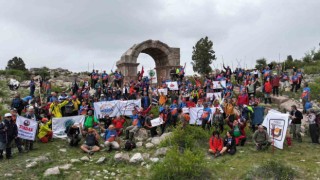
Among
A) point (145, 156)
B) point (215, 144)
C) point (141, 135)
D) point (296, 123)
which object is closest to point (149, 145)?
point (145, 156)

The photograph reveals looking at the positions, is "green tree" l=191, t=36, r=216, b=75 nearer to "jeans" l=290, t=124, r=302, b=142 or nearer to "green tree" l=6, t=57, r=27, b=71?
"green tree" l=6, t=57, r=27, b=71

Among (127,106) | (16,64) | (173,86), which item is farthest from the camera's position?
(16,64)

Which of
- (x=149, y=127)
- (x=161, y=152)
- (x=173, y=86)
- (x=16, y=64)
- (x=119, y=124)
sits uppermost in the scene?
(x=16, y=64)

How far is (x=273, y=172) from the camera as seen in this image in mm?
8859

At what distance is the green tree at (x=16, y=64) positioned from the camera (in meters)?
44.0

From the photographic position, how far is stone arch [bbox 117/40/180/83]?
22.9 m

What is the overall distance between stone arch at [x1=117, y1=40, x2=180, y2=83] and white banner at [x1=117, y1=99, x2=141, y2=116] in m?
7.65

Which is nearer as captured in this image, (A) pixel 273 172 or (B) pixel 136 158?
(A) pixel 273 172

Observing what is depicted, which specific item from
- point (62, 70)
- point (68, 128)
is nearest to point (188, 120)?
point (68, 128)

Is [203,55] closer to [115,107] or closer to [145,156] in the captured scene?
[115,107]

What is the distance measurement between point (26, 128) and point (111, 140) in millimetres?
3090

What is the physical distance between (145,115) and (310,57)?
3352 centimetres

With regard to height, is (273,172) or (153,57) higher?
(153,57)

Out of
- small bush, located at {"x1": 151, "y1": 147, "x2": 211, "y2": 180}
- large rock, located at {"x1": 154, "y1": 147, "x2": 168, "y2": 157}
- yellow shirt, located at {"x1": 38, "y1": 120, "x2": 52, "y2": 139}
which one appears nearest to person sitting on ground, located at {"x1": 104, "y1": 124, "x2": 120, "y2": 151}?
large rock, located at {"x1": 154, "y1": 147, "x2": 168, "y2": 157}
